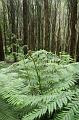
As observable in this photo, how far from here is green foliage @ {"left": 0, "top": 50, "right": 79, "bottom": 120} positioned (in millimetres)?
1952

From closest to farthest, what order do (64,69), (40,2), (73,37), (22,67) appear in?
1. (64,69)
2. (22,67)
3. (73,37)
4. (40,2)

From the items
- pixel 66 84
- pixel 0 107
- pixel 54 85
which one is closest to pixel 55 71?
pixel 54 85

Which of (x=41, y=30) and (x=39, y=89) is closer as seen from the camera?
(x=39, y=89)

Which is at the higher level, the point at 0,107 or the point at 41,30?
the point at 0,107

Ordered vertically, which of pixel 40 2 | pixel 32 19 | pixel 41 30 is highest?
pixel 40 2

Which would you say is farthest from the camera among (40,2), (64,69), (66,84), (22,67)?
(40,2)

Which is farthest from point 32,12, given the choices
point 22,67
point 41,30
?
point 22,67

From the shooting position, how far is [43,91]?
2373 millimetres

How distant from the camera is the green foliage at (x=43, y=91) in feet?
6.40

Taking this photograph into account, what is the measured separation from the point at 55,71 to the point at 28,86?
0.43 metres

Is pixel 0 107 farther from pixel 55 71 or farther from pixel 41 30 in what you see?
pixel 41 30

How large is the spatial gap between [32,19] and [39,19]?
2.05 feet

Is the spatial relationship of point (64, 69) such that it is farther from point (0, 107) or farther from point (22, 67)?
point (0, 107)

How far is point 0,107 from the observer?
2432 mm
